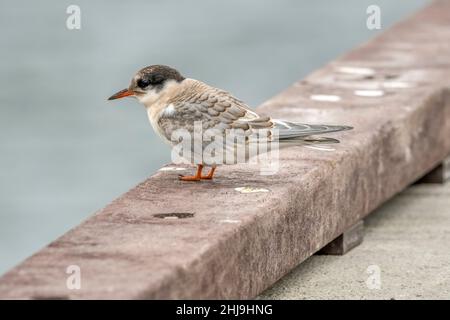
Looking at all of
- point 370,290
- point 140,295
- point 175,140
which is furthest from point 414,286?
point 140,295

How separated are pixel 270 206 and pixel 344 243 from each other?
1101 mm

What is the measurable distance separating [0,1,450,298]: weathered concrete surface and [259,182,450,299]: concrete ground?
161 mm

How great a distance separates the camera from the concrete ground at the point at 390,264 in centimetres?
593

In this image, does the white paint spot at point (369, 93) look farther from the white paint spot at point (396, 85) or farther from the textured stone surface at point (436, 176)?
the textured stone surface at point (436, 176)

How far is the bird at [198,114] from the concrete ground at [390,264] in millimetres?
673

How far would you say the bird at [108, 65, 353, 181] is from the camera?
5.99 metres

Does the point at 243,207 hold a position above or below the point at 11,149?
above

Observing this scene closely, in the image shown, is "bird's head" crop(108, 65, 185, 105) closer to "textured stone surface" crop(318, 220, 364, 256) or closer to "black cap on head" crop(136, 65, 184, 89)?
"black cap on head" crop(136, 65, 184, 89)

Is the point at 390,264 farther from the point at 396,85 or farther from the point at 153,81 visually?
the point at 396,85

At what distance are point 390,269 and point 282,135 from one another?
2.99ft

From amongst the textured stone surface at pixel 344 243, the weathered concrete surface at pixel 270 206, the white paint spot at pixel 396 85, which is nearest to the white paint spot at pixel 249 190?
the weathered concrete surface at pixel 270 206

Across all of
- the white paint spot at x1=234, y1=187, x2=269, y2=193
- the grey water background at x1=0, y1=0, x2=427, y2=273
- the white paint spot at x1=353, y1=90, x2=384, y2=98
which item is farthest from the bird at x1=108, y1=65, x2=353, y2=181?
the grey water background at x1=0, y1=0, x2=427, y2=273

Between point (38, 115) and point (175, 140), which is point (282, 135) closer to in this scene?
point (175, 140)

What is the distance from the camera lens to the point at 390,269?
6.34 m
